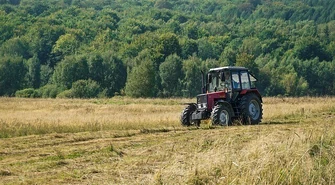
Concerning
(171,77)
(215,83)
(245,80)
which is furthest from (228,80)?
(171,77)

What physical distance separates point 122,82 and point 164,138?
6315 centimetres

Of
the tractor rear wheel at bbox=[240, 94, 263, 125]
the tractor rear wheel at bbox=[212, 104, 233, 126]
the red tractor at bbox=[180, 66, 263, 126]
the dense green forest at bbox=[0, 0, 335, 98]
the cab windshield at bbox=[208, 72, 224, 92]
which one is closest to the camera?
the tractor rear wheel at bbox=[212, 104, 233, 126]

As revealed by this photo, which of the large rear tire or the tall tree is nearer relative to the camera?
the large rear tire

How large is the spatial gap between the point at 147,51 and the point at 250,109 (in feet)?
218

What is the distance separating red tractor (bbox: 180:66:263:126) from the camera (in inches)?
763

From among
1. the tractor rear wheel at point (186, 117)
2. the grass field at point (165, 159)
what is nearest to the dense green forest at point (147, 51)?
the tractor rear wheel at point (186, 117)

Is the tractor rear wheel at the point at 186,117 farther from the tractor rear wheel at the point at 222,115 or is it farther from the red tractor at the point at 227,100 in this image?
the tractor rear wheel at the point at 222,115

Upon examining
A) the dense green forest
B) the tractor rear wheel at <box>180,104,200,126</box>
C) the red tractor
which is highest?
the dense green forest

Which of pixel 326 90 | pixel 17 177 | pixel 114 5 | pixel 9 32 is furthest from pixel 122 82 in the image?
pixel 114 5

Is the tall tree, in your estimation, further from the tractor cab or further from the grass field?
the grass field

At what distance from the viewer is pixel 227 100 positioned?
19812 mm

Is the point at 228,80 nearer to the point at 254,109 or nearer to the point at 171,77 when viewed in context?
the point at 254,109

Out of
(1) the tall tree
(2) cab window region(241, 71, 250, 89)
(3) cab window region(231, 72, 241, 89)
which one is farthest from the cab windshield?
(1) the tall tree

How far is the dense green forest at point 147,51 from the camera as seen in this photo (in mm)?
74688
